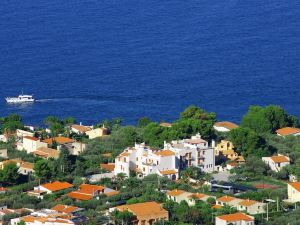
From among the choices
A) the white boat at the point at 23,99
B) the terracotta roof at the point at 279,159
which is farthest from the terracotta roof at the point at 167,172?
the white boat at the point at 23,99

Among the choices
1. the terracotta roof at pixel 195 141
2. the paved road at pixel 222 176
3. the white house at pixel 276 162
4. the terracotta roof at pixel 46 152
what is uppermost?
the terracotta roof at pixel 195 141

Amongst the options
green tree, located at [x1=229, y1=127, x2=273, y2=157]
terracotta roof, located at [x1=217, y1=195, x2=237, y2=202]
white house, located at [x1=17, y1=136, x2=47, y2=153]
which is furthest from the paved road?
white house, located at [x1=17, y1=136, x2=47, y2=153]

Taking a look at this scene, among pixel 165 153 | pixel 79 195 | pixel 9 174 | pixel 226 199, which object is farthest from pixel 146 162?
pixel 226 199

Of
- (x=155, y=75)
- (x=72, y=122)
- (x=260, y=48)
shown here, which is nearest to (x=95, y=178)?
(x=72, y=122)

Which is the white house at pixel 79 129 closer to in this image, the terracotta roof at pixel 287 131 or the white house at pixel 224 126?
the white house at pixel 224 126

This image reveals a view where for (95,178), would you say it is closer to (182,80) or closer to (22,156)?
(22,156)

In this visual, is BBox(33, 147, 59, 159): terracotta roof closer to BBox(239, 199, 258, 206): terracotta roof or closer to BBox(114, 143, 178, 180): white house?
BBox(114, 143, 178, 180): white house

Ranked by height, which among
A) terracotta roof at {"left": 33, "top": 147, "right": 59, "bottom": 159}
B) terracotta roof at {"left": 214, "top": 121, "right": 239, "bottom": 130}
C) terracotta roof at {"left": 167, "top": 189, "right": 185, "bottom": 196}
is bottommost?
terracotta roof at {"left": 167, "top": 189, "right": 185, "bottom": 196}
